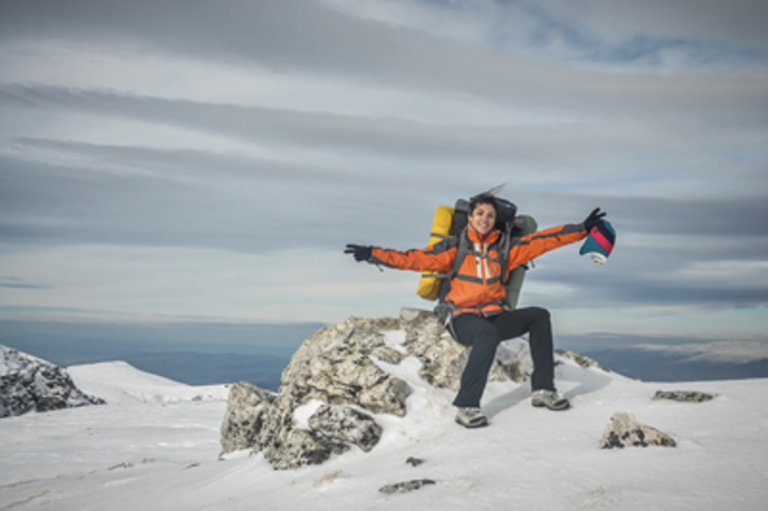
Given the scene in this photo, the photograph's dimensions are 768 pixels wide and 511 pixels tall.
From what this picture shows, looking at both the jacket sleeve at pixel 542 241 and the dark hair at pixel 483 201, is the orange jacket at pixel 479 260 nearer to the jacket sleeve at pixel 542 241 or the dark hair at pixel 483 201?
the jacket sleeve at pixel 542 241

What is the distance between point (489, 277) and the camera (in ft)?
28.1

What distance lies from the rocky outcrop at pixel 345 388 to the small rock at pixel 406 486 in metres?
1.63

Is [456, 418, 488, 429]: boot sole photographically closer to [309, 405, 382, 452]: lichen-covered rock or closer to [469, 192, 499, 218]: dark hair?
[309, 405, 382, 452]: lichen-covered rock

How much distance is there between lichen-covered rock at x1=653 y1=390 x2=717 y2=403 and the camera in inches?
295

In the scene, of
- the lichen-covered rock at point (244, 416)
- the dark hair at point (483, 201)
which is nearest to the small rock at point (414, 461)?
the lichen-covered rock at point (244, 416)

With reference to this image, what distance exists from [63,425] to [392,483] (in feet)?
47.8

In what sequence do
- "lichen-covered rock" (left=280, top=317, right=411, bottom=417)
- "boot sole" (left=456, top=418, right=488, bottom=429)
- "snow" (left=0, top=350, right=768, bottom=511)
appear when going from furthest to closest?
"lichen-covered rock" (left=280, top=317, right=411, bottom=417) < "boot sole" (left=456, top=418, right=488, bottom=429) < "snow" (left=0, top=350, right=768, bottom=511)

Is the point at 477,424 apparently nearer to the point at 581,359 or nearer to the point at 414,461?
the point at 414,461

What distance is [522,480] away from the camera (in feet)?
17.6

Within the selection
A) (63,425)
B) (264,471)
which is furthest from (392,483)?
(63,425)

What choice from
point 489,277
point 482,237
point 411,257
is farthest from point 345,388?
point 482,237

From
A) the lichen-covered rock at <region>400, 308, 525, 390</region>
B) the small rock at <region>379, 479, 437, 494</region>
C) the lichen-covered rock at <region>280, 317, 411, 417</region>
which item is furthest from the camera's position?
the lichen-covered rock at <region>400, 308, 525, 390</region>

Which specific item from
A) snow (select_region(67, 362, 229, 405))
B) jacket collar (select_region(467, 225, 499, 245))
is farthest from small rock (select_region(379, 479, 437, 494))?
snow (select_region(67, 362, 229, 405))

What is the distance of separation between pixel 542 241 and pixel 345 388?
3.60m
